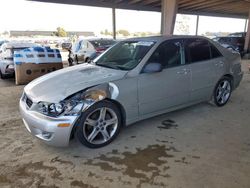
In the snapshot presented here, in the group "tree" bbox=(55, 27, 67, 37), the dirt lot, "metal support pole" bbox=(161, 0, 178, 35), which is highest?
"tree" bbox=(55, 27, 67, 37)

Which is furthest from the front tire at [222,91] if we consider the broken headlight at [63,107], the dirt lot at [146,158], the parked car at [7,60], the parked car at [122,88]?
the parked car at [7,60]

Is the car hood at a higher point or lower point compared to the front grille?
higher

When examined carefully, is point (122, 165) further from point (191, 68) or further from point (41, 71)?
point (41, 71)

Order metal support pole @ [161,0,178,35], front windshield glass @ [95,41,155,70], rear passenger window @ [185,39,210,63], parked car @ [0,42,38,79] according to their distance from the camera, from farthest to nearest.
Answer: metal support pole @ [161,0,178,35] → parked car @ [0,42,38,79] → rear passenger window @ [185,39,210,63] → front windshield glass @ [95,41,155,70]

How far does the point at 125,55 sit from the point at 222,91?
89.4 inches

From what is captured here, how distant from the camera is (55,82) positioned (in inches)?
116

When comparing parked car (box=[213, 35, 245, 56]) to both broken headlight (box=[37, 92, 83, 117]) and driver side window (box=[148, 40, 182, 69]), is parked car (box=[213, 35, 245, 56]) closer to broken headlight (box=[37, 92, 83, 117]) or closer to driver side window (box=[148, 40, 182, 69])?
driver side window (box=[148, 40, 182, 69])

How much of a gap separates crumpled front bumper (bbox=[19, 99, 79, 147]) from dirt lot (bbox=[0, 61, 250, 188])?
28 cm

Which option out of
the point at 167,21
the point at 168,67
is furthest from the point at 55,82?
the point at 167,21

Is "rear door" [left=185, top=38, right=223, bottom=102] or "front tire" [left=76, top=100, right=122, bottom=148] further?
"rear door" [left=185, top=38, right=223, bottom=102]

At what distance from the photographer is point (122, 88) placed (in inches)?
115

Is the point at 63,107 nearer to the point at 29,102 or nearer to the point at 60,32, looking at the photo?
the point at 29,102

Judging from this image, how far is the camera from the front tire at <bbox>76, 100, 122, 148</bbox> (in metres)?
2.72

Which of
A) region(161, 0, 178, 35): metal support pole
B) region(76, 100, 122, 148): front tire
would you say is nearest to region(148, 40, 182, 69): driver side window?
region(76, 100, 122, 148): front tire
